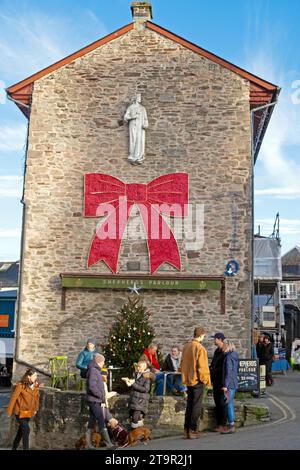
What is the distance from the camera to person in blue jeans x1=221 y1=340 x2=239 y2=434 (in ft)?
32.0

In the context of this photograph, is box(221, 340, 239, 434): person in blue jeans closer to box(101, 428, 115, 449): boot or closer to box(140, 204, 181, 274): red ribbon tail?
box(101, 428, 115, 449): boot

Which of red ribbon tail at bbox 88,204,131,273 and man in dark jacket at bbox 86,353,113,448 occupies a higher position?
red ribbon tail at bbox 88,204,131,273

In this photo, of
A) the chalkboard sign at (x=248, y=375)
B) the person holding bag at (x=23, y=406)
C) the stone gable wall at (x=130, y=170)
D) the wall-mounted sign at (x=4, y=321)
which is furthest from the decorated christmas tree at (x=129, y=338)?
the wall-mounted sign at (x=4, y=321)

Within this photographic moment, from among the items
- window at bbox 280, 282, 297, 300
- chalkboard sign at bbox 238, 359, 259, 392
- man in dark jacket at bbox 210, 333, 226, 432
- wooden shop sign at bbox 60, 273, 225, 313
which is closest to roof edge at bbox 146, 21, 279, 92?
wooden shop sign at bbox 60, 273, 225, 313

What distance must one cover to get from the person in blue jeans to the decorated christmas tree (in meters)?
4.44

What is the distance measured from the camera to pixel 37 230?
17.2 m

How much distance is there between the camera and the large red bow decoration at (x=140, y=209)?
16844 millimetres

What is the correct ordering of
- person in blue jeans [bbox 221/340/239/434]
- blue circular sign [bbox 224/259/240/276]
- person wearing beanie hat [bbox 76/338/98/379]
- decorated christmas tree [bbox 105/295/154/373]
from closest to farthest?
person in blue jeans [bbox 221/340/239/434] → person wearing beanie hat [bbox 76/338/98/379] → decorated christmas tree [bbox 105/295/154/373] → blue circular sign [bbox 224/259/240/276]

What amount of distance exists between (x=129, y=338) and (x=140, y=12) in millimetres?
9496

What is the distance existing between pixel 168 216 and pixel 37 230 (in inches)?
142

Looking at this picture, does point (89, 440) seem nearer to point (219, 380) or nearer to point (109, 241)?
point (219, 380)

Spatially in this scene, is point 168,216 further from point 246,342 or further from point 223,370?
point 223,370

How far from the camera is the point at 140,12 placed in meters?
18.1
